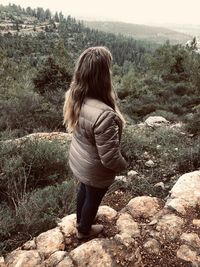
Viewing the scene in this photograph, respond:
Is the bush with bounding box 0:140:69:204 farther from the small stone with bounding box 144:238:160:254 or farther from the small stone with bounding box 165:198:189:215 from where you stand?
the small stone with bounding box 144:238:160:254

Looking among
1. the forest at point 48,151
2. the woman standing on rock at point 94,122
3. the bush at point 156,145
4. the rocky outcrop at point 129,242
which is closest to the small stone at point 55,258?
the rocky outcrop at point 129,242

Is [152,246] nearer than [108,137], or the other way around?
[108,137]

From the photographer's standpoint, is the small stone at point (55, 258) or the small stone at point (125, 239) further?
the small stone at point (125, 239)

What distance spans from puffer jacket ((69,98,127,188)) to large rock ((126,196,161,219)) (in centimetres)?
113

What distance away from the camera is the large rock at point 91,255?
9.05 ft

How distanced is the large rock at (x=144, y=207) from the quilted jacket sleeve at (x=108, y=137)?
145 centimetres

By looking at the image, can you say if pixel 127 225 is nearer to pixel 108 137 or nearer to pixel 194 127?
pixel 108 137

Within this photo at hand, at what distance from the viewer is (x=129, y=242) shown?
306cm

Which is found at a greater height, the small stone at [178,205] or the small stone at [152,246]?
the small stone at [178,205]

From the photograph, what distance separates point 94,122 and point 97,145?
0.17m

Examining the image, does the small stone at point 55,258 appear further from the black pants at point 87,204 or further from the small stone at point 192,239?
the small stone at point 192,239

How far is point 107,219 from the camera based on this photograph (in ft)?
11.3

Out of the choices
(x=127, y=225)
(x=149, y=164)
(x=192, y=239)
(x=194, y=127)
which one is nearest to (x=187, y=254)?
(x=192, y=239)

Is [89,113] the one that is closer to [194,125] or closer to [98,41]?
[194,125]
